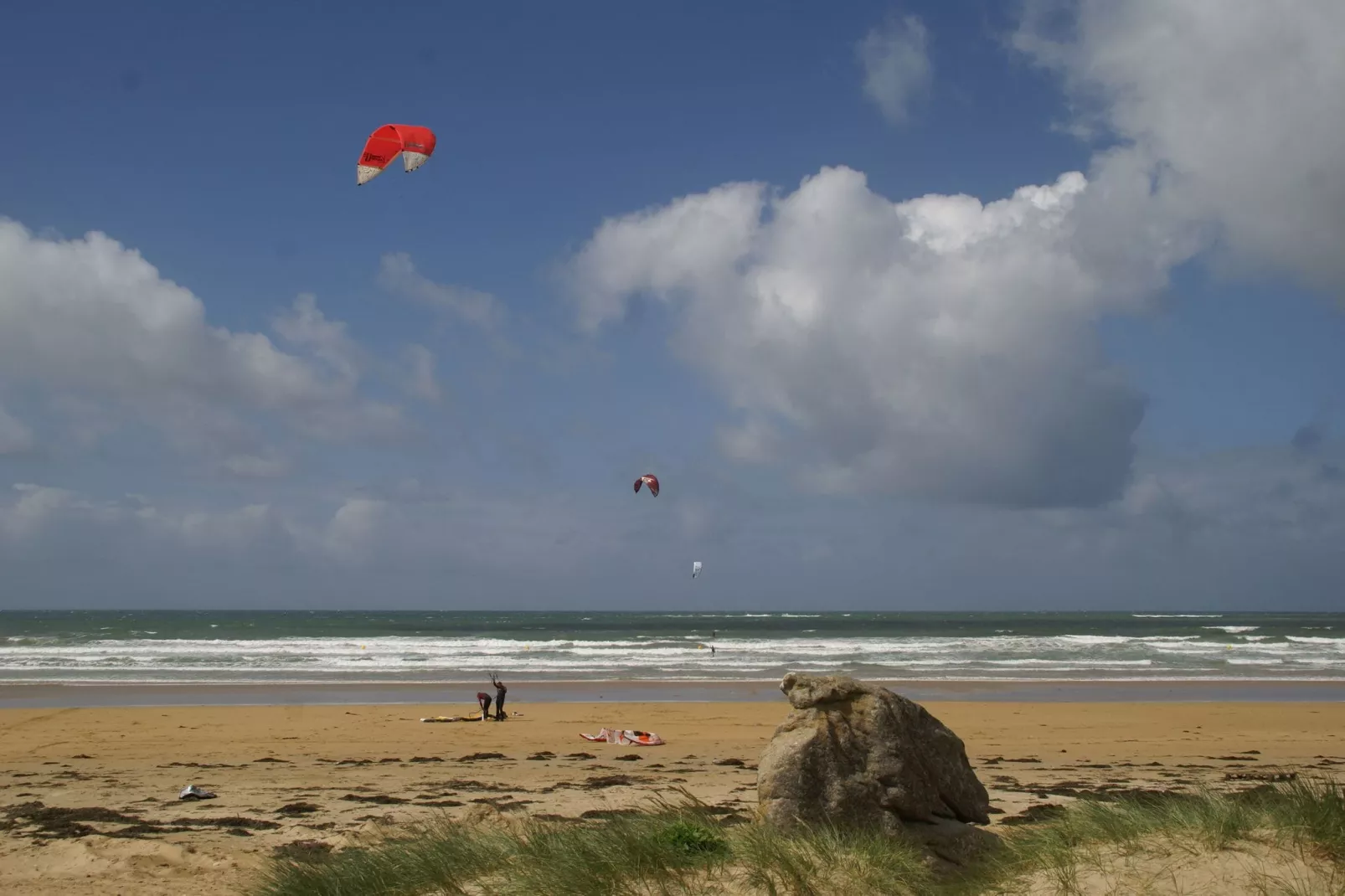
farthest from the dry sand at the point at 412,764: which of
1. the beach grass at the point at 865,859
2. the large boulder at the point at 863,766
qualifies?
the large boulder at the point at 863,766

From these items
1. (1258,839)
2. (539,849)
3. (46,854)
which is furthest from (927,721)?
(46,854)

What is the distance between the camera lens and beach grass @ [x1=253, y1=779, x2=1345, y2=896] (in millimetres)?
4898

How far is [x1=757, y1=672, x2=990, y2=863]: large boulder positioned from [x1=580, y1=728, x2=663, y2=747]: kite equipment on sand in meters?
8.84

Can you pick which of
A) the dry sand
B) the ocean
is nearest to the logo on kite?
the dry sand

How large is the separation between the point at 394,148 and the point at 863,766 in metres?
12.7

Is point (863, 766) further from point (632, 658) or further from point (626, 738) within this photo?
point (632, 658)

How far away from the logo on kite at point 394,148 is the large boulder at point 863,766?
11.6 meters

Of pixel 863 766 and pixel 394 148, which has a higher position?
pixel 394 148

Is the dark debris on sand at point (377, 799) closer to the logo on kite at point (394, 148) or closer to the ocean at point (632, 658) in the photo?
the logo on kite at point (394, 148)

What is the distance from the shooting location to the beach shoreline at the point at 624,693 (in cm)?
2159

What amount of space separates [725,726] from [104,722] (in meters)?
11.3

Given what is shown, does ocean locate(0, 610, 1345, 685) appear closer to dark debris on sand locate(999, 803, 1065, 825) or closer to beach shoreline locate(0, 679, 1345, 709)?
beach shoreline locate(0, 679, 1345, 709)

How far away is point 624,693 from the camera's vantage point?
23.4 meters

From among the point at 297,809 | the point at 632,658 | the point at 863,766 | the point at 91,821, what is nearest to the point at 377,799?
the point at 297,809
